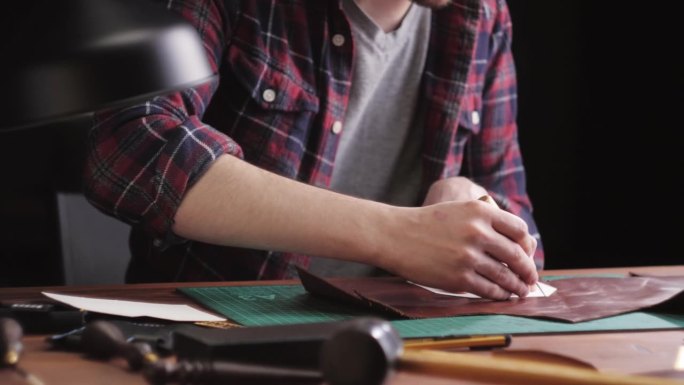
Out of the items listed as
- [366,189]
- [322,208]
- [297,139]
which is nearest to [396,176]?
[366,189]

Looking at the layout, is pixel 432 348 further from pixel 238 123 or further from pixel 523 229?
pixel 238 123

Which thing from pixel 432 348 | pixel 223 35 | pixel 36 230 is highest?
pixel 223 35

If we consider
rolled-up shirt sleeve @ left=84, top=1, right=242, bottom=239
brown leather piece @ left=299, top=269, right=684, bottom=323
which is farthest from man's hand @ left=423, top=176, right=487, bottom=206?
rolled-up shirt sleeve @ left=84, top=1, right=242, bottom=239

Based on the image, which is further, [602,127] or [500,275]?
[602,127]

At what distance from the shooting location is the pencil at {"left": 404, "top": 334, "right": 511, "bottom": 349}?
82 centimetres

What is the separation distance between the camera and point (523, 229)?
3.68 feet

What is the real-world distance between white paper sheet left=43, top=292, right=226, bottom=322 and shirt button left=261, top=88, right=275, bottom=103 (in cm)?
52

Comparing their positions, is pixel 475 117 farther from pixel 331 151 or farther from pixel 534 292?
pixel 534 292

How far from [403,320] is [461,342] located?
0.46 ft

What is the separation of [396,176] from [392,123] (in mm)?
99

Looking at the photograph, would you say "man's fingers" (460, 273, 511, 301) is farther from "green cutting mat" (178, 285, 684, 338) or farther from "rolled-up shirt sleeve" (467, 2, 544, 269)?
"rolled-up shirt sleeve" (467, 2, 544, 269)

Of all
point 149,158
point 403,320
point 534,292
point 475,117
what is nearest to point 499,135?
point 475,117

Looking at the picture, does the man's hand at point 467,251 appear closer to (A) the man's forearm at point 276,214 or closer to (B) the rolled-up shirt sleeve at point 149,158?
(A) the man's forearm at point 276,214

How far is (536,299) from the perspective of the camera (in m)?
1.11
